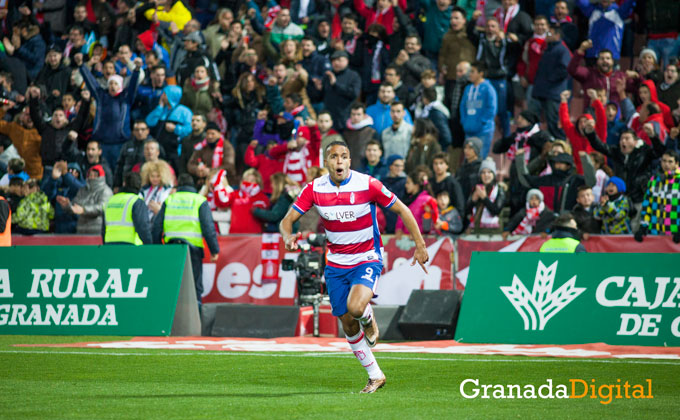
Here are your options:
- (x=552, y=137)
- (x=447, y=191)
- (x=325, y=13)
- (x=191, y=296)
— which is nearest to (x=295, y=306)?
(x=191, y=296)

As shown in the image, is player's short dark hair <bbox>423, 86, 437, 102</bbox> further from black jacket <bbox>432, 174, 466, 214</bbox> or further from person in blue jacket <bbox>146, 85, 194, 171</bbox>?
person in blue jacket <bbox>146, 85, 194, 171</bbox>

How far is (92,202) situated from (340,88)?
5.53 metres

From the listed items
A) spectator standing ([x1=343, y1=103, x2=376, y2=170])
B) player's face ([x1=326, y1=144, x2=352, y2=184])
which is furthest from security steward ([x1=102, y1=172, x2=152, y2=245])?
player's face ([x1=326, y1=144, x2=352, y2=184])

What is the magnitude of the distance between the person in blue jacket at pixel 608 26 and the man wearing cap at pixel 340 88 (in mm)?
4799

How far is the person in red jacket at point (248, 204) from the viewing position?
19.7 meters

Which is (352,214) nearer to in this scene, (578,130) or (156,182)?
(156,182)

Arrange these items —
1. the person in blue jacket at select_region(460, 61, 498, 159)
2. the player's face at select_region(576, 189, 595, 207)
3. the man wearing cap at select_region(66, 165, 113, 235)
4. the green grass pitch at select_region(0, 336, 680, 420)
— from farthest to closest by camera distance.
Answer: the man wearing cap at select_region(66, 165, 113, 235) < the person in blue jacket at select_region(460, 61, 498, 159) < the player's face at select_region(576, 189, 595, 207) < the green grass pitch at select_region(0, 336, 680, 420)

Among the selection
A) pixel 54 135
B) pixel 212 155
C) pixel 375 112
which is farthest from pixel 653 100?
pixel 54 135

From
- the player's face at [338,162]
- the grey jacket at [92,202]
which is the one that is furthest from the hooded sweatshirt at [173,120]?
the player's face at [338,162]

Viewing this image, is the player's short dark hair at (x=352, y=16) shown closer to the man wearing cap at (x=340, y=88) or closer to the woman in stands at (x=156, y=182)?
the man wearing cap at (x=340, y=88)

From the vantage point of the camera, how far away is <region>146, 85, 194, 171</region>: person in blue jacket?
883 inches

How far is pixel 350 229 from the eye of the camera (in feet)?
34.4

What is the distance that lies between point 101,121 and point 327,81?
5.17 meters

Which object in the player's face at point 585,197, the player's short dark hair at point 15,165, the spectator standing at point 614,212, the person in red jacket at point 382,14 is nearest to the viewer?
the spectator standing at point 614,212
